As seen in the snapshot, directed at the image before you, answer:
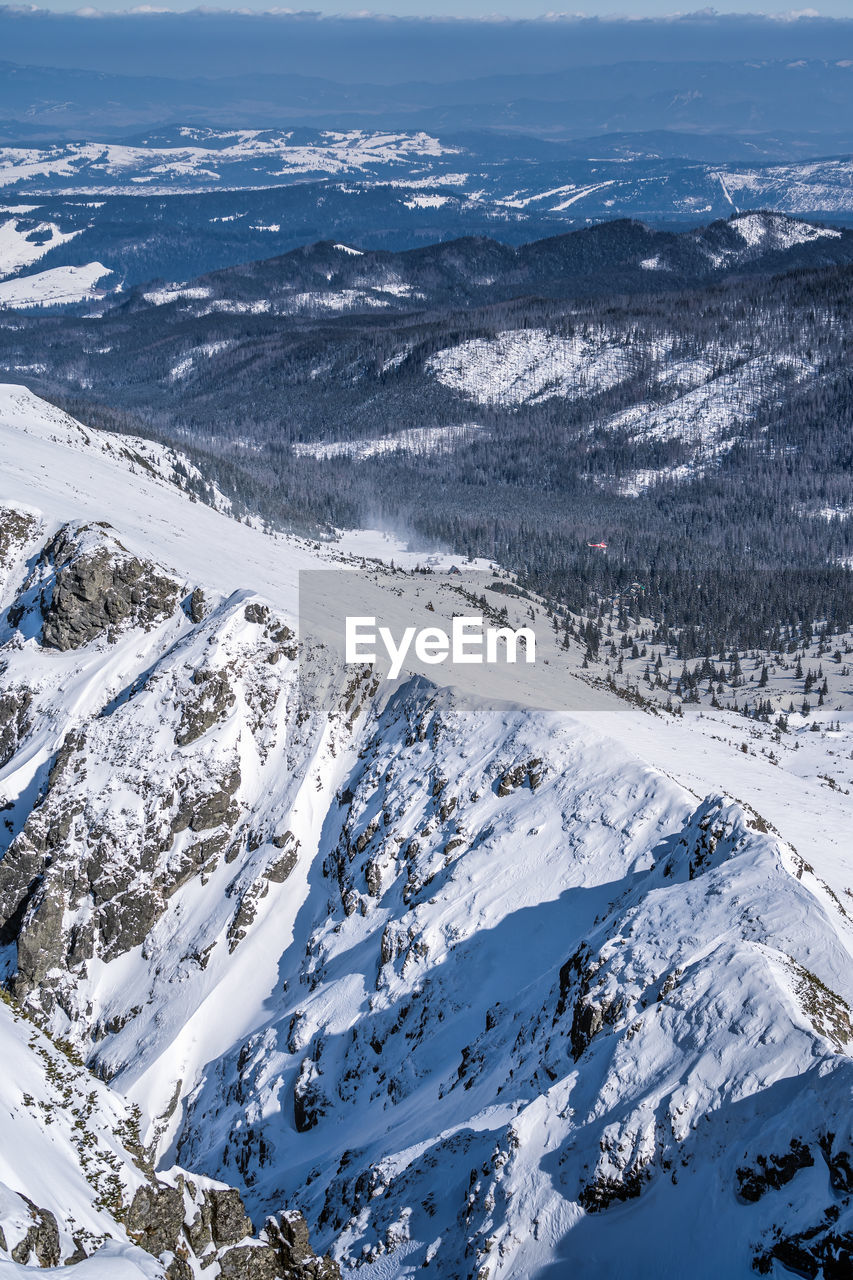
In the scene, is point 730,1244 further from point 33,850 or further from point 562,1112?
point 33,850

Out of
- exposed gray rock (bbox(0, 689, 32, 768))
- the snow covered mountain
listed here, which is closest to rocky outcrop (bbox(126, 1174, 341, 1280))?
the snow covered mountain

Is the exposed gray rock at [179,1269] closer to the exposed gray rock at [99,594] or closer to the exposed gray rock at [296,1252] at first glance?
the exposed gray rock at [296,1252]

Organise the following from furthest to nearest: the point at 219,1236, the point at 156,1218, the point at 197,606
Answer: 1. the point at 197,606
2. the point at 219,1236
3. the point at 156,1218

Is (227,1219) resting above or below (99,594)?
below

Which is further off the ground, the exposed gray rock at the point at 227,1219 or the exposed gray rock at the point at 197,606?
the exposed gray rock at the point at 197,606

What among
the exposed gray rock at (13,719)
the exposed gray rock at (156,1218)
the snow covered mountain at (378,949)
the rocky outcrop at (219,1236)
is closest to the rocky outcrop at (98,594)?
the snow covered mountain at (378,949)

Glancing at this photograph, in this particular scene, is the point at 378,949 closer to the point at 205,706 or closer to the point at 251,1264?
the point at 251,1264

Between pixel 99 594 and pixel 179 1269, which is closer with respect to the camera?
pixel 179 1269

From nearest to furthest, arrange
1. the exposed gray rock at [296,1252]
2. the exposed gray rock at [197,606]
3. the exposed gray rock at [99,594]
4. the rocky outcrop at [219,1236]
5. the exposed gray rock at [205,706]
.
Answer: the rocky outcrop at [219,1236], the exposed gray rock at [296,1252], the exposed gray rock at [205,706], the exposed gray rock at [99,594], the exposed gray rock at [197,606]

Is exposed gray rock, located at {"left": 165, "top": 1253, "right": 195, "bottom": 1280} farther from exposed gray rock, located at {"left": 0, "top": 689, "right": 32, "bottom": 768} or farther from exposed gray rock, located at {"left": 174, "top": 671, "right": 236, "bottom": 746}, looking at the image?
exposed gray rock, located at {"left": 0, "top": 689, "right": 32, "bottom": 768}

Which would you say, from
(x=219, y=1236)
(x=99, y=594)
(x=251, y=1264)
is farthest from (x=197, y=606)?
(x=251, y=1264)
